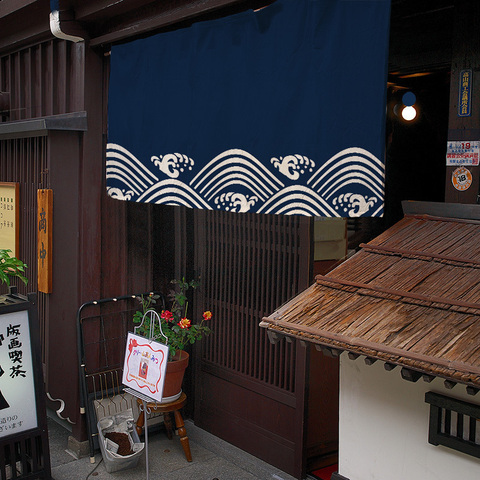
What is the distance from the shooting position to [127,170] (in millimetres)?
6203

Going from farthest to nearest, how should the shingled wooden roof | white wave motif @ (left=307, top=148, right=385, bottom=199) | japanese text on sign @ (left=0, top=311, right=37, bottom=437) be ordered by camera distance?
japanese text on sign @ (left=0, top=311, right=37, bottom=437) → white wave motif @ (left=307, top=148, right=385, bottom=199) → the shingled wooden roof

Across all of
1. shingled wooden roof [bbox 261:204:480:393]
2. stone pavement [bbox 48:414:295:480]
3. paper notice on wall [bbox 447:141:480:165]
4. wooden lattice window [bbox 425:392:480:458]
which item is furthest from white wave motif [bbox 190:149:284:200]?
stone pavement [bbox 48:414:295:480]

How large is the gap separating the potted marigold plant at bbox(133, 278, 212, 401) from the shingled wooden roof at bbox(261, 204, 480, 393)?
274 centimetres

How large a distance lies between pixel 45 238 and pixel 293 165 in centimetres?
375

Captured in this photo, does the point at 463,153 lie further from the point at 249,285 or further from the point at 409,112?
the point at 249,285

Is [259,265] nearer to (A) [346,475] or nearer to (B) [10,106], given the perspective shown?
(A) [346,475]

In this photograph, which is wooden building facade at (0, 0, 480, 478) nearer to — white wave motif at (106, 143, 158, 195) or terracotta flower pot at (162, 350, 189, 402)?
white wave motif at (106, 143, 158, 195)

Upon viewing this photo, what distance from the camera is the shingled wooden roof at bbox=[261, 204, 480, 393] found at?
2.97 m

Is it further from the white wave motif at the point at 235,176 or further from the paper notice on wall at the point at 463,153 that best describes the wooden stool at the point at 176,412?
the paper notice on wall at the point at 463,153

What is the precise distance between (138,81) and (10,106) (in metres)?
3.21

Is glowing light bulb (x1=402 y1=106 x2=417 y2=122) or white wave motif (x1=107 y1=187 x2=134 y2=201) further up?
glowing light bulb (x1=402 y1=106 x2=417 y2=122)

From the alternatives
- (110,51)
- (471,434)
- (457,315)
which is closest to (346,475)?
(471,434)

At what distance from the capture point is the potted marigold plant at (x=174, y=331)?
20.8 feet

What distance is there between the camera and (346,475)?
4043 millimetres
